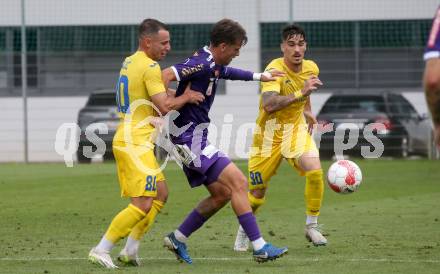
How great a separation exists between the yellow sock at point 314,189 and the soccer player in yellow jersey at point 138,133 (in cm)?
208

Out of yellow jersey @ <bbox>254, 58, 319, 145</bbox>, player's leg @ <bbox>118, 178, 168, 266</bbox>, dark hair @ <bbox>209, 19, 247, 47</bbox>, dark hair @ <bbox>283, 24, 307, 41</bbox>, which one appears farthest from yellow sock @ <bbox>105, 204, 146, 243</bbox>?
dark hair @ <bbox>283, 24, 307, 41</bbox>

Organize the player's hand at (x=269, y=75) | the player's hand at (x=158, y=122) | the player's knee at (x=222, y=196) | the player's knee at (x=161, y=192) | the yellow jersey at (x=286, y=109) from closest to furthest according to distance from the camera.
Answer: the player's hand at (x=158, y=122)
the player's knee at (x=222, y=196)
the player's knee at (x=161, y=192)
the player's hand at (x=269, y=75)
the yellow jersey at (x=286, y=109)

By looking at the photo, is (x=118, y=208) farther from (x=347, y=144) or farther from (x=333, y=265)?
(x=347, y=144)

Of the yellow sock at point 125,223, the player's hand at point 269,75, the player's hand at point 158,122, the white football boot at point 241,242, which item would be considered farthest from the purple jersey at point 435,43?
the white football boot at point 241,242

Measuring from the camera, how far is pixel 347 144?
2516 cm

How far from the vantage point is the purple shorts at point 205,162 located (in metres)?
9.02

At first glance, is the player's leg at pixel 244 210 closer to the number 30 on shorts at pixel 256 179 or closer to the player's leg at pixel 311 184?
the player's leg at pixel 311 184

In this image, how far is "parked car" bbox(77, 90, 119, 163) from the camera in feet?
82.9

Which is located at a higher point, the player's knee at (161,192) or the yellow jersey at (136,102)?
the yellow jersey at (136,102)

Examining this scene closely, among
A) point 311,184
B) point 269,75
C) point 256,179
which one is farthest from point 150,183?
point 311,184

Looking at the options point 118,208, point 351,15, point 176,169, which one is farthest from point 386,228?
point 351,15

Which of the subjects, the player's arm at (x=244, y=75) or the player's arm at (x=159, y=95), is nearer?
the player's arm at (x=159, y=95)

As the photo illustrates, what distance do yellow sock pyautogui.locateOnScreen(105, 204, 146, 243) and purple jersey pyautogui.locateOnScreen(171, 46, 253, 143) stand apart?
776mm

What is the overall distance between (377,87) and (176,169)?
644 cm
